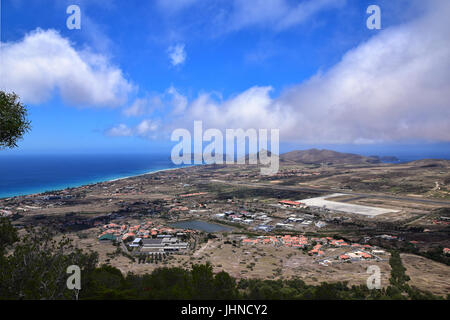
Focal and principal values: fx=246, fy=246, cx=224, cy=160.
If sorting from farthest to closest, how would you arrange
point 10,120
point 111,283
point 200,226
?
1. point 200,226
2. point 111,283
3. point 10,120

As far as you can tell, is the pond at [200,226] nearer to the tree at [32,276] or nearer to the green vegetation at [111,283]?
the green vegetation at [111,283]

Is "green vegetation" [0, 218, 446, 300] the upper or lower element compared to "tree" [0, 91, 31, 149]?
lower

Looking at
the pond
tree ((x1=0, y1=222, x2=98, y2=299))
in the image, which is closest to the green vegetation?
tree ((x1=0, y1=222, x2=98, y2=299))

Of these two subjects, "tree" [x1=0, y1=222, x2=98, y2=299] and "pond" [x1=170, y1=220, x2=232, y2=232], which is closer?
"tree" [x1=0, y1=222, x2=98, y2=299]

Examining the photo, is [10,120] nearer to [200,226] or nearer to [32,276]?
[32,276]

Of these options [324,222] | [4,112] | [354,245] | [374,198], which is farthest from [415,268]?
[374,198]

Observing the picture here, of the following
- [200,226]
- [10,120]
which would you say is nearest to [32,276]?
[10,120]

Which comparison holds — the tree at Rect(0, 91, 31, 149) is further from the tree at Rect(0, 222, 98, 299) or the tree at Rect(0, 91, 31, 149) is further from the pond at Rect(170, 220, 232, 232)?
the pond at Rect(170, 220, 232, 232)

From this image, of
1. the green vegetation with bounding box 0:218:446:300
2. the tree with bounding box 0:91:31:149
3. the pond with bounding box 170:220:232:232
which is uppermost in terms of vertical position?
the tree with bounding box 0:91:31:149

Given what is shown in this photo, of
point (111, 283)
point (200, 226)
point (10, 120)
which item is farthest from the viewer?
point (200, 226)

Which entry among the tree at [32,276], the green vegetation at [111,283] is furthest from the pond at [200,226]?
the tree at [32,276]

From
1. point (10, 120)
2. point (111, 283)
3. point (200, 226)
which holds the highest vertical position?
point (10, 120)
